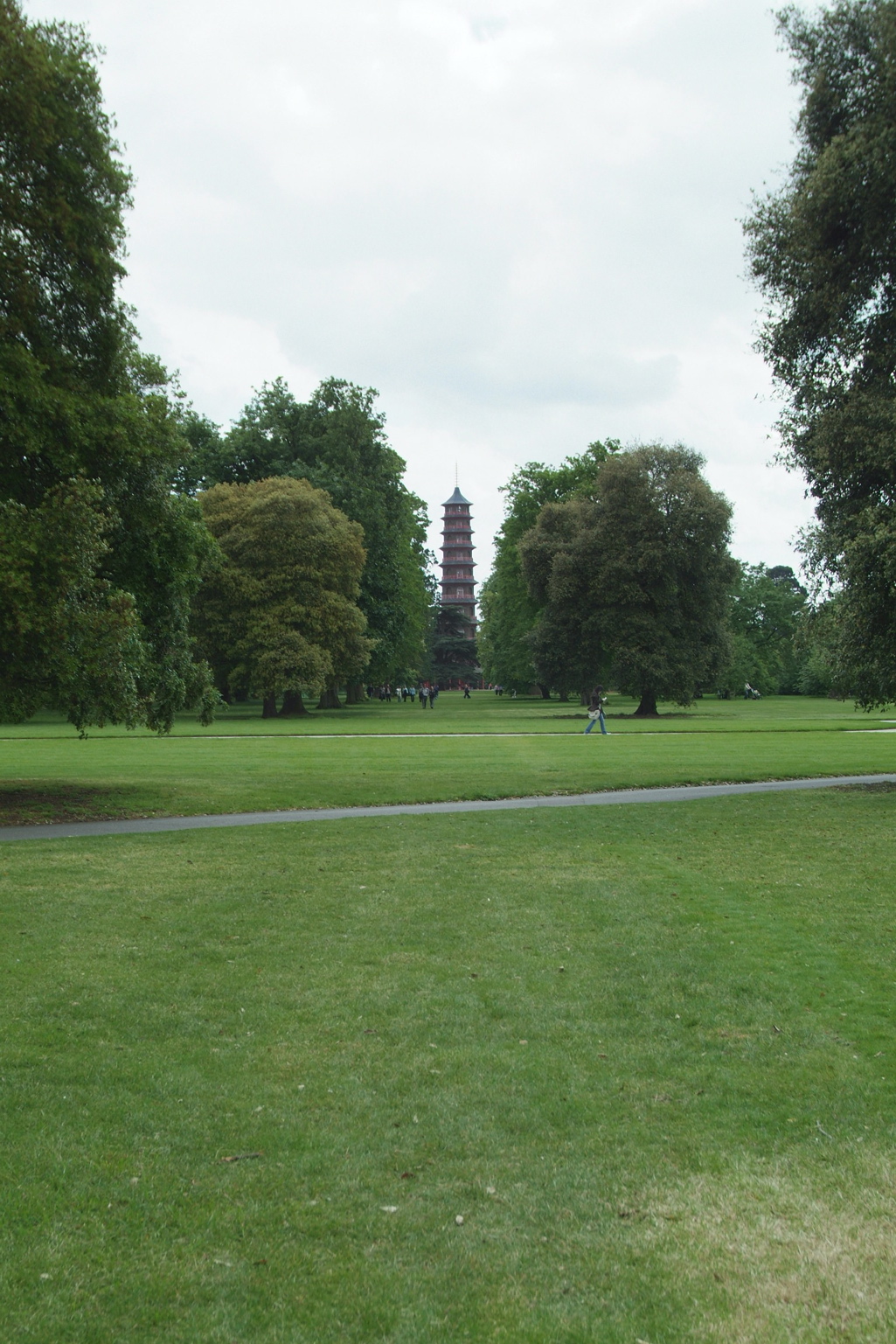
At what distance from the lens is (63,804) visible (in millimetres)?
18234

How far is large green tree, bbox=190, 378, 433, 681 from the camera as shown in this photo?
65.7 metres

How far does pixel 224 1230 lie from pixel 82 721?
1460 cm

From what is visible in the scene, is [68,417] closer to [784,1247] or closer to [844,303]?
[844,303]

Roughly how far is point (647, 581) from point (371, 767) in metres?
33.5

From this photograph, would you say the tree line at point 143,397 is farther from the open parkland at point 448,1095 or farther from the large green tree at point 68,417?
the open parkland at point 448,1095

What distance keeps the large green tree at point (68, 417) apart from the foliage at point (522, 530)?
51.7 m

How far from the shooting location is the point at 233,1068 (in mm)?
6020

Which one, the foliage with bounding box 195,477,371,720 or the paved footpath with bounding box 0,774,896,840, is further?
the foliage with bounding box 195,477,371,720

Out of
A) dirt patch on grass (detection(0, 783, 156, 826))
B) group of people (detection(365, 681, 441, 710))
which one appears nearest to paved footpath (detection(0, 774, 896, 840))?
dirt patch on grass (detection(0, 783, 156, 826))

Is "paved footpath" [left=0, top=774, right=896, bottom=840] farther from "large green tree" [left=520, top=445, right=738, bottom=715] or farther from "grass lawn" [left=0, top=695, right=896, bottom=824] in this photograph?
"large green tree" [left=520, top=445, right=738, bottom=715]

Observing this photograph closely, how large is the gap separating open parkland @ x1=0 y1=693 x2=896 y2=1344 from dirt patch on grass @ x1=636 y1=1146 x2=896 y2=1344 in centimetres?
1

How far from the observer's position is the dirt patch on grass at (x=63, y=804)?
17.0 meters

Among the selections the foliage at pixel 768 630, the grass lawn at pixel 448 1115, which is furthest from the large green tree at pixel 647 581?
the foliage at pixel 768 630

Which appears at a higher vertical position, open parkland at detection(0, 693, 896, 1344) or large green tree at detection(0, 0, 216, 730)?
large green tree at detection(0, 0, 216, 730)
